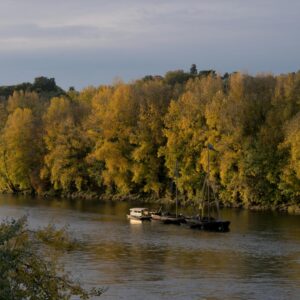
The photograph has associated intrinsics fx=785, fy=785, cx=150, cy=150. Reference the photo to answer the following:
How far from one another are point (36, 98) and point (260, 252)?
301ft

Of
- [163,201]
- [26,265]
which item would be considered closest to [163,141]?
[163,201]

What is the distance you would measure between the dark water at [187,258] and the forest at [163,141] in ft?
32.5

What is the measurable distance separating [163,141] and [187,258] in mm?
54284

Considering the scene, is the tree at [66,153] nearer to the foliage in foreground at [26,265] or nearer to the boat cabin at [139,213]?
the boat cabin at [139,213]

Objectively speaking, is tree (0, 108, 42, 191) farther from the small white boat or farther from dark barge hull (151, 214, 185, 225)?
dark barge hull (151, 214, 185, 225)

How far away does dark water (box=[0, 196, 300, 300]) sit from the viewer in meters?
43.7

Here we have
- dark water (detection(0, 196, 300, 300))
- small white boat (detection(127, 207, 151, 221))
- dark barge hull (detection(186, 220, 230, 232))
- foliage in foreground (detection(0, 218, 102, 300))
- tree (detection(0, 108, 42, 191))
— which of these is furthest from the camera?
tree (detection(0, 108, 42, 191))

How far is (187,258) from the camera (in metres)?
55.1

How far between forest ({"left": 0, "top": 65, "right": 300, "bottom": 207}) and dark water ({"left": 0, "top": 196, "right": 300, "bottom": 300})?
989 cm

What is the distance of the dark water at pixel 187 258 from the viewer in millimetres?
43719

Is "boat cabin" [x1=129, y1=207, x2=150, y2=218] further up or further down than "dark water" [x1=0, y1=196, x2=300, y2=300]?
further up

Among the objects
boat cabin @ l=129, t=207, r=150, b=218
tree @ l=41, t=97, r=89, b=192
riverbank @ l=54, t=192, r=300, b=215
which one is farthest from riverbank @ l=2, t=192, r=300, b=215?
boat cabin @ l=129, t=207, r=150, b=218

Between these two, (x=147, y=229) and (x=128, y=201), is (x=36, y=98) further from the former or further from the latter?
(x=147, y=229)

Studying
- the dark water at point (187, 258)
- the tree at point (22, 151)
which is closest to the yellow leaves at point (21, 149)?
the tree at point (22, 151)
